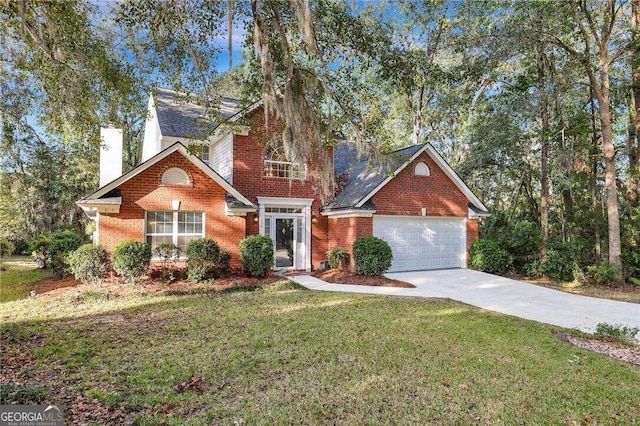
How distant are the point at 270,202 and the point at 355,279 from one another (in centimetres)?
447

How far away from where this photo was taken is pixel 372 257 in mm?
12344

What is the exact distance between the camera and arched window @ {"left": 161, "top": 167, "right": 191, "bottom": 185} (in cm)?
1203

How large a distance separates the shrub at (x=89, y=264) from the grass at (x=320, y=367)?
9.05 feet

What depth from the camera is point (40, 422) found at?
3340mm

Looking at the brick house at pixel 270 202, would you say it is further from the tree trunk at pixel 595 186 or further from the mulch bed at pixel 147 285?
the tree trunk at pixel 595 186

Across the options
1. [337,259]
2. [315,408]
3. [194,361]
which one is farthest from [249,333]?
[337,259]

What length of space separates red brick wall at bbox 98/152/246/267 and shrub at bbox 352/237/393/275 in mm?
4193

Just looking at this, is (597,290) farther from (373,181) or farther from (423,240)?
(373,181)

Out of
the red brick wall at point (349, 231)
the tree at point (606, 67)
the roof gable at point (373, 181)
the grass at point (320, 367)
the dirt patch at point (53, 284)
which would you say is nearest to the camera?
the grass at point (320, 367)

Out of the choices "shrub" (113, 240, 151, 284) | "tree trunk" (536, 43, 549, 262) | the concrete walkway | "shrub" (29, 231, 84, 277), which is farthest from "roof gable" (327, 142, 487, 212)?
"shrub" (29, 231, 84, 277)

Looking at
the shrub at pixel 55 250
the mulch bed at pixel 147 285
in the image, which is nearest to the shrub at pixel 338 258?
the mulch bed at pixel 147 285

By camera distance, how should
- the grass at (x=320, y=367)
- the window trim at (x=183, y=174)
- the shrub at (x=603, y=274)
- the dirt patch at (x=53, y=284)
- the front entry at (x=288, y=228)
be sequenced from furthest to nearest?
the front entry at (x=288, y=228), the shrub at (x=603, y=274), the window trim at (x=183, y=174), the dirt patch at (x=53, y=284), the grass at (x=320, y=367)

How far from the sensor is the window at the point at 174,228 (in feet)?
39.2

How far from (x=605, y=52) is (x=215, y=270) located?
15.3 meters
